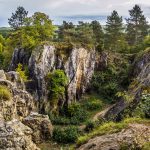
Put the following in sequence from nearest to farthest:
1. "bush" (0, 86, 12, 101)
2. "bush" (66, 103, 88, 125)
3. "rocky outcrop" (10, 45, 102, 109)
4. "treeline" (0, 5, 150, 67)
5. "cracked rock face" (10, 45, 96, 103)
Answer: "bush" (0, 86, 12, 101) → "bush" (66, 103, 88, 125) → "rocky outcrop" (10, 45, 102, 109) → "cracked rock face" (10, 45, 96, 103) → "treeline" (0, 5, 150, 67)

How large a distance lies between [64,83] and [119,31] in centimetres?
2822

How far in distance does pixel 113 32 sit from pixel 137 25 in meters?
10.2

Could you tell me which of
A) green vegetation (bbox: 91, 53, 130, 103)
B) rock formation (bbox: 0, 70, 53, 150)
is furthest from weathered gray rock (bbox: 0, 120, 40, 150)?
green vegetation (bbox: 91, 53, 130, 103)

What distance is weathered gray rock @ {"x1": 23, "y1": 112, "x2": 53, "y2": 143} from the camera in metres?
40.8

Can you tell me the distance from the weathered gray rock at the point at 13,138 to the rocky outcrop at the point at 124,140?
141 inches

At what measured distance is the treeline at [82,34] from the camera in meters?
68.2

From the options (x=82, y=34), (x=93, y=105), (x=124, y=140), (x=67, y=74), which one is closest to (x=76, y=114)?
(x=93, y=105)

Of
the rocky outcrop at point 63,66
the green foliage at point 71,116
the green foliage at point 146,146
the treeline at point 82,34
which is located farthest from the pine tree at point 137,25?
the green foliage at point 146,146

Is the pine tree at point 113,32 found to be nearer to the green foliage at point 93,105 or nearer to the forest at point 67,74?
the forest at point 67,74

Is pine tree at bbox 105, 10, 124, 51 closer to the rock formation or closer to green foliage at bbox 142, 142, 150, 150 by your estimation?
the rock formation

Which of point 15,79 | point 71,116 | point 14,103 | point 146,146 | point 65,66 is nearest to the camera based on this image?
point 146,146

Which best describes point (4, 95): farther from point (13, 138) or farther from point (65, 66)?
point (65, 66)

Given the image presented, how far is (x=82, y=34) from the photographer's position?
2864 inches

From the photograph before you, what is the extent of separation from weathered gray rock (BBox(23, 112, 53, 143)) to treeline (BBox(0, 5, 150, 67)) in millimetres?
22913
